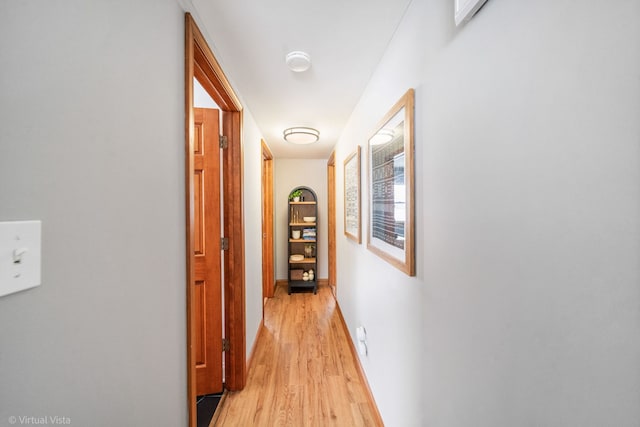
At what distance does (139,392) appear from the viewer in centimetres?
79

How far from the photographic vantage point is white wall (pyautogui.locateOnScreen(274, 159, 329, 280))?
4.63m

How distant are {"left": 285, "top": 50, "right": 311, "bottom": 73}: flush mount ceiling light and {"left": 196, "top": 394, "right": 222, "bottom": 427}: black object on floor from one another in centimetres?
226

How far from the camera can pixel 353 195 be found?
234cm

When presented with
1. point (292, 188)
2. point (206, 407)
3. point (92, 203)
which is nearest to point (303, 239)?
point (292, 188)

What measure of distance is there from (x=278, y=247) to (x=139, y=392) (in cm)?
384

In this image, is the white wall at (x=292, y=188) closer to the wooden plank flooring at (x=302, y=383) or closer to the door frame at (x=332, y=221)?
the door frame at (x=332, y=221)

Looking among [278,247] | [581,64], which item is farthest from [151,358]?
[278,247]

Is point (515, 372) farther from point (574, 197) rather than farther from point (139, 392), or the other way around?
point (139, 392)

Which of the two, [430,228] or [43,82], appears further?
[430,228]

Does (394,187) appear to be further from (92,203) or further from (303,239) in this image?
(303,239)

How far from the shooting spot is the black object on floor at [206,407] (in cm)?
168

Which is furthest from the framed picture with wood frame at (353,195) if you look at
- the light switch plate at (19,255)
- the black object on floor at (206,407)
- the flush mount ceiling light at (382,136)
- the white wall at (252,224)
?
the light switch plate at (19,255)

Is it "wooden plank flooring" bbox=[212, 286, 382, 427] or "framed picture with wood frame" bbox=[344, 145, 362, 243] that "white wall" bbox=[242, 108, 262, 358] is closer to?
"wooden plank flooring" bbox=[212, 286, 382, 427]

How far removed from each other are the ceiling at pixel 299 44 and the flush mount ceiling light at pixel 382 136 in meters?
0.44
